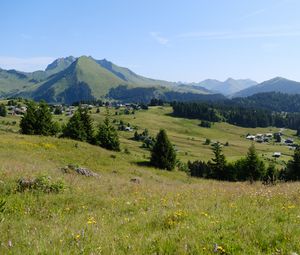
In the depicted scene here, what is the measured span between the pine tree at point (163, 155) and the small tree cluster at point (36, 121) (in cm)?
2257

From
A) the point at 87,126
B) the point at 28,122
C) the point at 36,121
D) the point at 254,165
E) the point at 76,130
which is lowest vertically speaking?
the point at 254,165

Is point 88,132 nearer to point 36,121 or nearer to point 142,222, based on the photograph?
point 36,121

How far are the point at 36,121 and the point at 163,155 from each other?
2621 cm

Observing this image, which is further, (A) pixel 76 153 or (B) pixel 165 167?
(B) pixel 165 167

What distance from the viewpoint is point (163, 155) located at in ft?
209

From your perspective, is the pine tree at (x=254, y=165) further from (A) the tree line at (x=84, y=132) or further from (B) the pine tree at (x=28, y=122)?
(B) the pine tree at (x=28, y=122)

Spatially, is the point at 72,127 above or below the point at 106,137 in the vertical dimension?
above

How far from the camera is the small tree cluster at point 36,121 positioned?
67250mm

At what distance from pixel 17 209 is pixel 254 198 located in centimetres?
707

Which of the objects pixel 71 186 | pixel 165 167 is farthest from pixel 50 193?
pixel 165 167

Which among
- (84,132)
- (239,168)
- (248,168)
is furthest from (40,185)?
(239,168)

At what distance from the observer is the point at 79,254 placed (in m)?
5.70

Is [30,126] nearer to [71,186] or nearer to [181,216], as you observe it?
[71,186]

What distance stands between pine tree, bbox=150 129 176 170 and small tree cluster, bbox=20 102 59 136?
22.6 m
